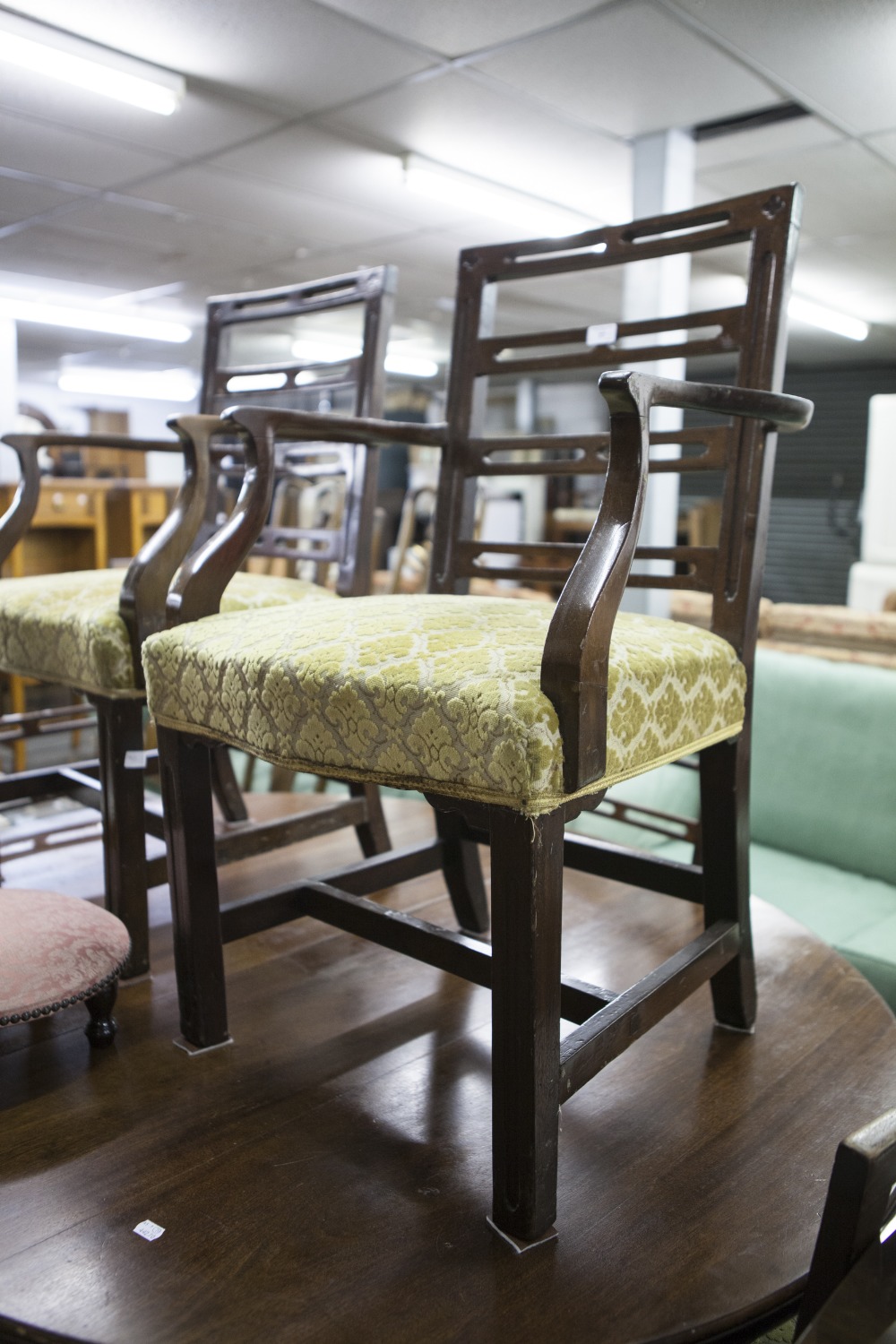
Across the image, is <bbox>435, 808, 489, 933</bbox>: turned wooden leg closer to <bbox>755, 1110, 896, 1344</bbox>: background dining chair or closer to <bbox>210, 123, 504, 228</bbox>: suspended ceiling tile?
<bbox>755, 1110, 896, 1344</bbox>: background dining chair

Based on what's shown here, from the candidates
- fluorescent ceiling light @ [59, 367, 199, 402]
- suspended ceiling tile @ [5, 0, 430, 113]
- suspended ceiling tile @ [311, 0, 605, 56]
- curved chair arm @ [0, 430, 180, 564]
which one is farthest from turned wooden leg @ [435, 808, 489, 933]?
fluorescent ceiling light @ [59, 367, 199, 402]

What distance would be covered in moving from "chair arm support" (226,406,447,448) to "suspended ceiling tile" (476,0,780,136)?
251 centimetres

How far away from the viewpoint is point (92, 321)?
9.22 metres

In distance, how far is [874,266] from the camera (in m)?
6.87

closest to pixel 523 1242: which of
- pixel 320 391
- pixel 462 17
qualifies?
pixel 320 391

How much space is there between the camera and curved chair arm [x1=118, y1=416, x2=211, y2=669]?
1.22 m

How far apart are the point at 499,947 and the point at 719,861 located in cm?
44

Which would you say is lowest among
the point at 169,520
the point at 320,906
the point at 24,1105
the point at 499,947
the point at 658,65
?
the point at 24,1105

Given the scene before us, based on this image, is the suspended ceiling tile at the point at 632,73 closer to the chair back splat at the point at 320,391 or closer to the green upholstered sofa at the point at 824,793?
the chair back splat at the point at 320,391

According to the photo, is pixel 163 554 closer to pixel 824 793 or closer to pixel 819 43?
pixel 824 793

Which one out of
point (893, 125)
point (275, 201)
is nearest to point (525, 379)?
point (275, 201)

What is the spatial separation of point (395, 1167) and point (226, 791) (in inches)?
40.4

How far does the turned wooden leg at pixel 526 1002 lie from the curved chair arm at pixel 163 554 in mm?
618

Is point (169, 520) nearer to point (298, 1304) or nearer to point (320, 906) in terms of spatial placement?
point (320, 906)
